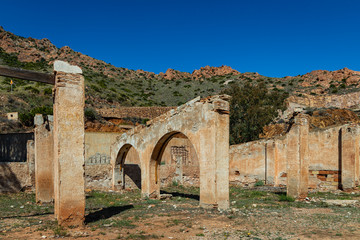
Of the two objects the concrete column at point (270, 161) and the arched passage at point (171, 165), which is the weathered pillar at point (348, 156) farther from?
the arched passage at point (171, 165)

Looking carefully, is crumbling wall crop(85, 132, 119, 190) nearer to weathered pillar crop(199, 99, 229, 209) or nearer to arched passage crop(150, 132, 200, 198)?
arched passage crop(150, 132, 200, 198)

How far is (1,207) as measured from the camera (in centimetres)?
1020

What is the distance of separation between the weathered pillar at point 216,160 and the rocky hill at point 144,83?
2525cm

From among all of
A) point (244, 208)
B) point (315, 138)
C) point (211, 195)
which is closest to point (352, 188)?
point (315, 138)

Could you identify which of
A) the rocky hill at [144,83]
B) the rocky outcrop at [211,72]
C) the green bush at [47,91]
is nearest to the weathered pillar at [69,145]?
the rocky hill at [144,83]

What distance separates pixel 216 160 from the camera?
10.1 meters

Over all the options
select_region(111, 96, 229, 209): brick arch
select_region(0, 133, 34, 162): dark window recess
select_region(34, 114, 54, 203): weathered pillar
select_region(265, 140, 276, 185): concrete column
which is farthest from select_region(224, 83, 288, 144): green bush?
select_region(34, 114, 54, 203): weathered pillar

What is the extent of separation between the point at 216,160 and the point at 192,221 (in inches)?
94.1

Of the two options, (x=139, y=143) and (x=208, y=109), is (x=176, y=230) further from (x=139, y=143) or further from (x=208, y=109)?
(x=139, y=143)

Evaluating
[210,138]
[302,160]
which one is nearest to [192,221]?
[210,138]

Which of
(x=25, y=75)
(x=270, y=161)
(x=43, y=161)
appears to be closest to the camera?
(x=25, y=75)

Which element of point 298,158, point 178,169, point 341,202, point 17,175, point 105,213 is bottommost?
point 341,202

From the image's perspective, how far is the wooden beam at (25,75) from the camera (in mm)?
7312

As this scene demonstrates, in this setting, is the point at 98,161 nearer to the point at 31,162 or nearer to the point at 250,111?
the point at 31,162
